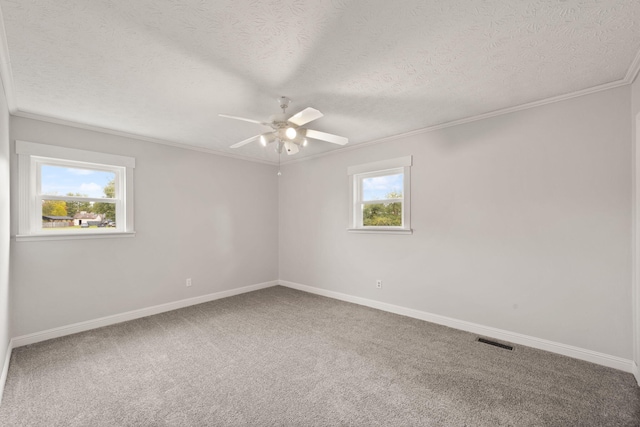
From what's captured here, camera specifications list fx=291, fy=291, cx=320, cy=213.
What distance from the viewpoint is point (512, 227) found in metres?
3.12

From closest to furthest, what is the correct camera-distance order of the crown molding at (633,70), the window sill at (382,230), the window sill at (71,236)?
the crown molding at (633,70), the window sill at (71,236), the window sill at (382,230)

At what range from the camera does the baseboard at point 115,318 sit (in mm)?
3117

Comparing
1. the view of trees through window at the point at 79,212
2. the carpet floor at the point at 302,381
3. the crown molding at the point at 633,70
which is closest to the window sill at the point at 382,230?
the carpet floor at the point at 302,381

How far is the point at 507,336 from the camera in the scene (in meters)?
3.13

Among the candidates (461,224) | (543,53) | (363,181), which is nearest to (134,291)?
(363,181)

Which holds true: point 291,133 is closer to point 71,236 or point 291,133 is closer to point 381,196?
point 381,196

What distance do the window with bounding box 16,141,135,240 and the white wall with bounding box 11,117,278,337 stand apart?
0.27 feet

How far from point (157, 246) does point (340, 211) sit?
2.77m

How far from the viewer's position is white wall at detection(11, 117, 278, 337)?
10.5 ft

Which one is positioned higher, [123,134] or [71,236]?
[123,134]

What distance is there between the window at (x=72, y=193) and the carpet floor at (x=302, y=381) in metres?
1.24

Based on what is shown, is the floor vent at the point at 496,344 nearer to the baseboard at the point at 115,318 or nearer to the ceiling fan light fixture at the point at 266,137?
the ceiling fan light fixture at the point at 266,137

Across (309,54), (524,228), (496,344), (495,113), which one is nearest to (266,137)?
(309,54)

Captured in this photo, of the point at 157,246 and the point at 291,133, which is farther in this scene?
the point at 157,246
